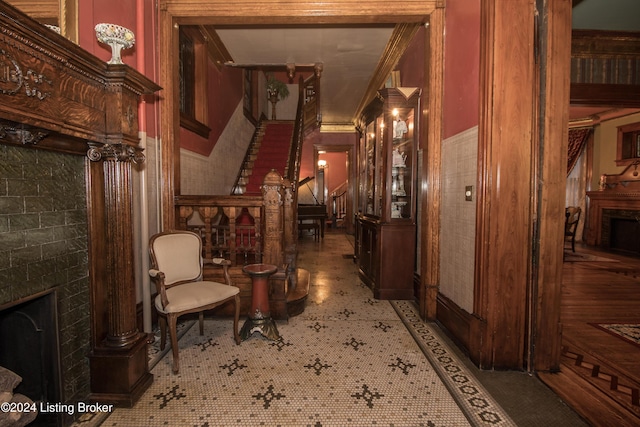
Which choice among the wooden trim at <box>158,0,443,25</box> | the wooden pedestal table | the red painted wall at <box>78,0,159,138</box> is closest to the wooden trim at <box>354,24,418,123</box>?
the wooden trim at <box>158,0,443,25</box>

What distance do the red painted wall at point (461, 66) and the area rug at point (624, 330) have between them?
235 cm

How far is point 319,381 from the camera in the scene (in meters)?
2.28

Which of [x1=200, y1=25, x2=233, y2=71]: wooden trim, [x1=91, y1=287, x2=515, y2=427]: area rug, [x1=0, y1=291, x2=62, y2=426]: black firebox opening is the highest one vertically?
[x1=200, y1=25, x2=233, y2=71]: wooden trim

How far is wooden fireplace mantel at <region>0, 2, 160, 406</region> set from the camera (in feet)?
4.72

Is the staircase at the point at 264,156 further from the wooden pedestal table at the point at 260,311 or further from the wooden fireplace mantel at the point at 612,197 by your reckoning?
the wooden fireplace mantel at the point at 612,197

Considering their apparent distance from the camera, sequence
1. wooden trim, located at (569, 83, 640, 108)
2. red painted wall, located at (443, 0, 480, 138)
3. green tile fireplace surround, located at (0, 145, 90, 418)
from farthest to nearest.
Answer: wooden trim, located at (569, 83, 640, 108), red painted wall, located at (443, 0, 480, 138), green tile fireplace surround, located at (0, 145, 90, 418)

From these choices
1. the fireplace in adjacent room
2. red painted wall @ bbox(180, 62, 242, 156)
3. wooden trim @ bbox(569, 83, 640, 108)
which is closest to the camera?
red painted wall @ bbox(180, 62, 242, 156)

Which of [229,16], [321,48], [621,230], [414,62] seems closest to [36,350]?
[229,16]

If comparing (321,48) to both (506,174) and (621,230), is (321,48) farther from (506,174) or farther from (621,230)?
(621,230)

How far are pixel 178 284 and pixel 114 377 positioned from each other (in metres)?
0.90

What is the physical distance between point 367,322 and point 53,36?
10.4 ft

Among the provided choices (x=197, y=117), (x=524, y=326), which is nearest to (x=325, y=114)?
(x=197, y=117)

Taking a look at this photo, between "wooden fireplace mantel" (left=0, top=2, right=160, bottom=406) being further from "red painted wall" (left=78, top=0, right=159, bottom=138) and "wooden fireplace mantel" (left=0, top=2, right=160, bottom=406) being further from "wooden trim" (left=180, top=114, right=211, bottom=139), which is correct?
"wooden trim" (left=180, top=114, right=211, bottom=139)

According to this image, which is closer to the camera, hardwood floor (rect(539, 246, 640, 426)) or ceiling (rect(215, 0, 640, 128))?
hardwood floor (rect(539, 246, 640, 426))
